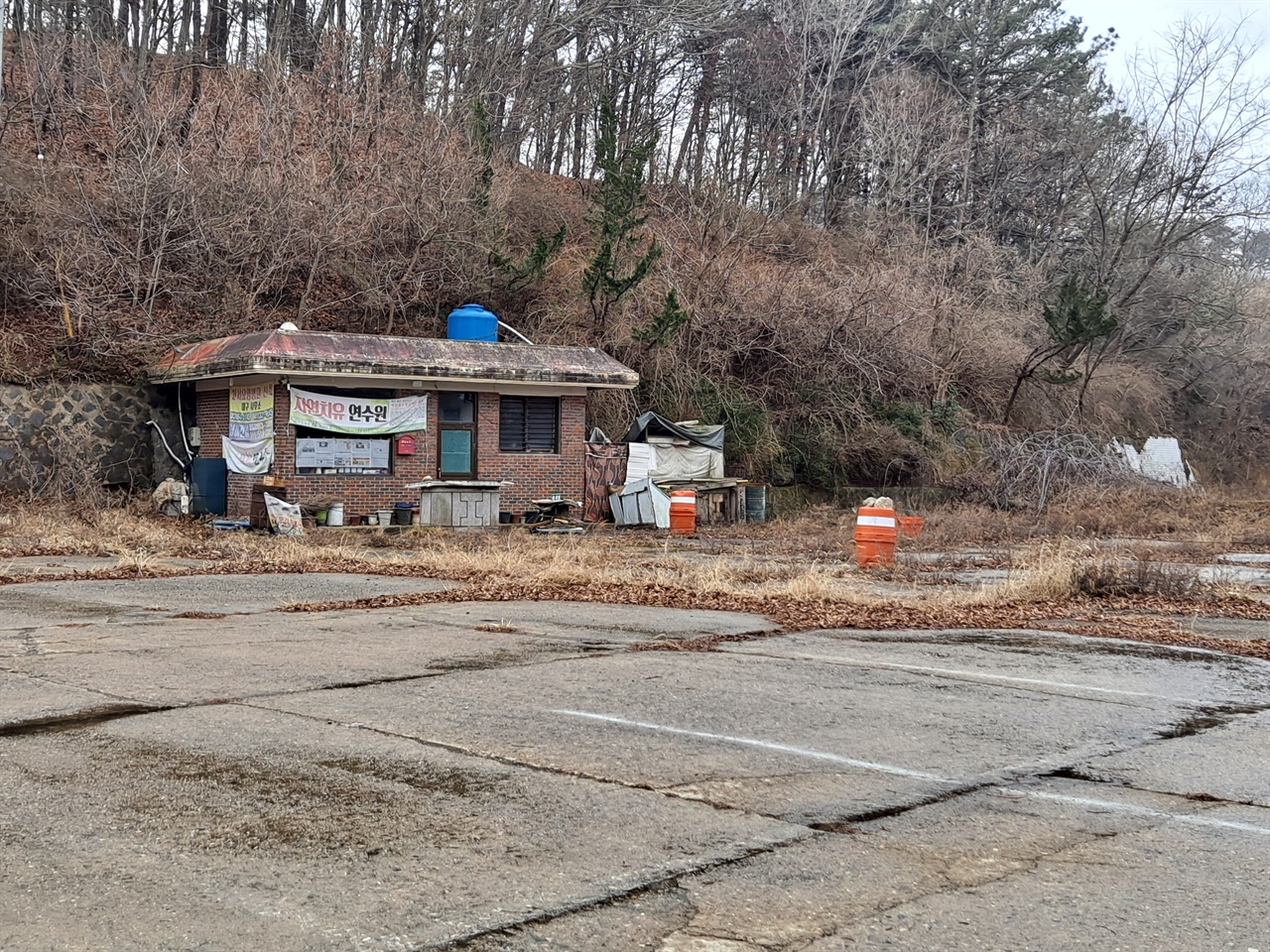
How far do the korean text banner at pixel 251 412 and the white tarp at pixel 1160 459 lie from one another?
25.9 meters

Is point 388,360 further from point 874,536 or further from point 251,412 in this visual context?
point 874,536

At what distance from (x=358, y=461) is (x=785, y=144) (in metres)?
28.8

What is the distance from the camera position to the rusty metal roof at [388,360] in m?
23.9

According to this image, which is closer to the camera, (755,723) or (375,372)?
(755,723)

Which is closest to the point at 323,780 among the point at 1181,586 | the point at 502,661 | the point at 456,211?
the point at 502,661

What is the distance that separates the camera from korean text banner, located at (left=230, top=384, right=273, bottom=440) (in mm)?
24422

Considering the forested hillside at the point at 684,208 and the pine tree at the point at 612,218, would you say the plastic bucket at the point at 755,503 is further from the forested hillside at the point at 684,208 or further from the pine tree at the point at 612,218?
the pine tree at the point at 612,218

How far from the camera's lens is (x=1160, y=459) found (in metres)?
41.7

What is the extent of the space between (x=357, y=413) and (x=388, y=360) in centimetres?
130

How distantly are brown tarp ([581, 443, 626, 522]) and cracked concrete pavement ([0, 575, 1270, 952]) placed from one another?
18.4m

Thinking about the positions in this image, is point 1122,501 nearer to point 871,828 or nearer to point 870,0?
point 870,0

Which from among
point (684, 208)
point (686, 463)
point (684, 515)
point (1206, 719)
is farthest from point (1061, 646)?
point (684, 208)

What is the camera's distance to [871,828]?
510cm

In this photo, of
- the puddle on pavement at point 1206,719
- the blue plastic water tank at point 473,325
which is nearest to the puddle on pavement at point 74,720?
the puddle on pavement at point 1206,719
